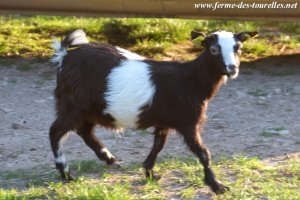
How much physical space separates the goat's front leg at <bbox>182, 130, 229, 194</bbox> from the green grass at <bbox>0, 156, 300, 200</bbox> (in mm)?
66

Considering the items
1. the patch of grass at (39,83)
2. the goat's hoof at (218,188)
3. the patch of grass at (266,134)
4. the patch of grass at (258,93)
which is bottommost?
the patch of grass at (258,93)

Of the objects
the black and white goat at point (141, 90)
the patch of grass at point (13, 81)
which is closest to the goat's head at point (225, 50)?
the black and white goat at point (141, 90)

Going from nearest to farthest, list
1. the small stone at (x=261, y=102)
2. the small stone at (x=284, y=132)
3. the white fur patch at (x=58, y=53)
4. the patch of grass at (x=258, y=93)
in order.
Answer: the white fur patch at (x=58, y=53), the small stone at (x=284, y=132), the small stone at (x=261, y=102), the patch of grass at (x=258, y=93)

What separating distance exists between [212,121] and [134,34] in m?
3.14

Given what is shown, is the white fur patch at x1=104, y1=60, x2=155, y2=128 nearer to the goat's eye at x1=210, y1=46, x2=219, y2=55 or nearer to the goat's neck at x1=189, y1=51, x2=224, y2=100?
the goat's neck at x1=189, y1=51, x2=224, y2=100

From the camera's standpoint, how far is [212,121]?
270 inches

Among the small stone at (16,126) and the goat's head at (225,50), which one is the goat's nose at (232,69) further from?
the small stone at (16,126)

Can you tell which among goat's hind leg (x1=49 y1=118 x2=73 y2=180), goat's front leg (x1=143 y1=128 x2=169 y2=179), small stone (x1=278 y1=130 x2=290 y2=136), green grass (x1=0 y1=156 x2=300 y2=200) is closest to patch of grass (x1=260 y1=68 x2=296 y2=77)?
small stone (x1=278 y1=130 x2=290 y2=136)

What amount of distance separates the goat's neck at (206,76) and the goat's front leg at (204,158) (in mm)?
318

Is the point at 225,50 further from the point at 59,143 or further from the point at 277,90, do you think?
the point at 277,90

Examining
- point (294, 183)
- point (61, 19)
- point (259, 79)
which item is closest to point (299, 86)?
point (259, 79)

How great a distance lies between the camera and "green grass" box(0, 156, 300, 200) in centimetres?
488

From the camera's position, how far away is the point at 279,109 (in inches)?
280

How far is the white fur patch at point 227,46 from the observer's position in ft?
16.0
